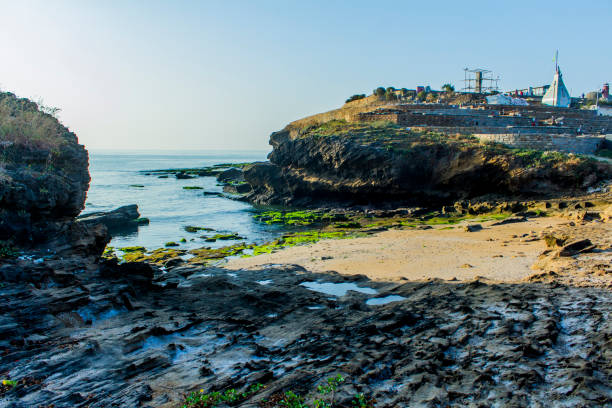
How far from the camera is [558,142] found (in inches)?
1027

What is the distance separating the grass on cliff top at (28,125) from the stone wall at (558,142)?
25237 millimetres

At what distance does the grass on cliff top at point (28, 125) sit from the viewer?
1266 centimetres

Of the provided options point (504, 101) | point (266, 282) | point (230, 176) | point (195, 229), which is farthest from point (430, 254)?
point (230, 176)

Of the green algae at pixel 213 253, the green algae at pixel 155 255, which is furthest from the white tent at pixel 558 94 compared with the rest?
the green algae at pixel 155 255

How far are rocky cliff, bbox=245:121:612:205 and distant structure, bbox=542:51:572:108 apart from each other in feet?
73.7

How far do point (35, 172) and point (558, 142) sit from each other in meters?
27.5

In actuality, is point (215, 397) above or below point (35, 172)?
below

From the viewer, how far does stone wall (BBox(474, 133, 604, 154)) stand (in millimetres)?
26031

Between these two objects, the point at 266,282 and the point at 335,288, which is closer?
the point at 335,288

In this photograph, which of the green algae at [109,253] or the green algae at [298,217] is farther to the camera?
the green algae at [298,217]

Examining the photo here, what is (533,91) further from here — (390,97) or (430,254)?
(430,254)

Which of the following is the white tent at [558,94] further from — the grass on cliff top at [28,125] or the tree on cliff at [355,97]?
the grass on cliff top at [28,125]

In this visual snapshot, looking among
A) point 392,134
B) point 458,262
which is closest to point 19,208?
point 458,262

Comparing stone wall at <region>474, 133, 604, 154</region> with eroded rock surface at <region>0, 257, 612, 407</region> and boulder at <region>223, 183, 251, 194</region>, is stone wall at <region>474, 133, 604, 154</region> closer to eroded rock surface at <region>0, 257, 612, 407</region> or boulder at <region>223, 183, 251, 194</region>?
eroded rock surface at <region>0, 257, 612, 407</region>
